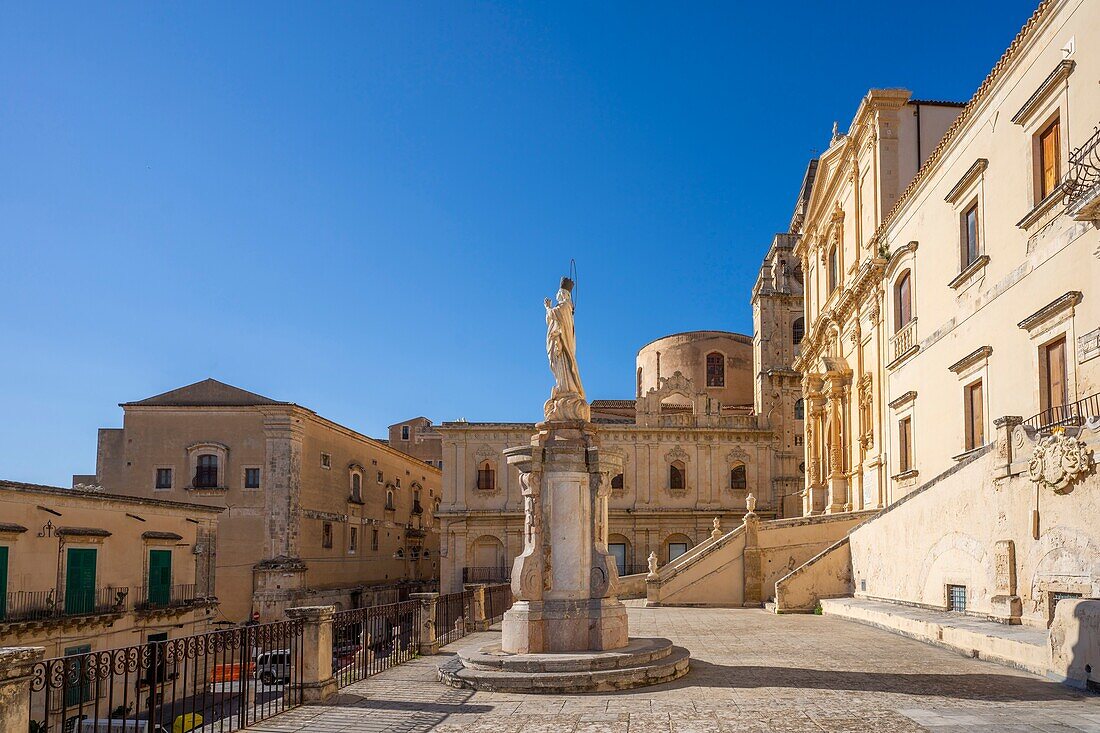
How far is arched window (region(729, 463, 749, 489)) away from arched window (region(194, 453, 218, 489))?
2333 centimetres

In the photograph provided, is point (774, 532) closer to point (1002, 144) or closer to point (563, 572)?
point (1002, 144)

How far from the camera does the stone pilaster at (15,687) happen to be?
250 inches

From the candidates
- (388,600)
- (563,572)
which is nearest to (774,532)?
(563,572)

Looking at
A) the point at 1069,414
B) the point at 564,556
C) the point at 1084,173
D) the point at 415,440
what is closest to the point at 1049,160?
the point at 1084,173

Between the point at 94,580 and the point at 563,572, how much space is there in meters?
19.1

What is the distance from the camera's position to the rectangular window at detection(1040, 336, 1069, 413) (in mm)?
17297

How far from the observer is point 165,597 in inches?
1179


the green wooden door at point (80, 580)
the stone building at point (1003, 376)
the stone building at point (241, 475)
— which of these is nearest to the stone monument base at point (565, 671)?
the stone building at point (1003, 376)

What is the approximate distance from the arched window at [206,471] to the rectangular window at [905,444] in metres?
27.0

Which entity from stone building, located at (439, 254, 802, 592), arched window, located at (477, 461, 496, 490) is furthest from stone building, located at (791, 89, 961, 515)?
arched window, located at (477, 461, 496, 490)

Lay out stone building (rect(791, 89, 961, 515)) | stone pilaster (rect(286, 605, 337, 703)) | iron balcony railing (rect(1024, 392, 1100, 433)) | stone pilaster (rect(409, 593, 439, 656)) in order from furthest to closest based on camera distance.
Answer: stone building (rect(791, 89, 961, 515))
stone pilaster (rect(409, 593, 439, 656))
iron balcony railing (rect(1024, 392, 1100, 433))
stone pilaster (rect(286, 605, 337, 703))

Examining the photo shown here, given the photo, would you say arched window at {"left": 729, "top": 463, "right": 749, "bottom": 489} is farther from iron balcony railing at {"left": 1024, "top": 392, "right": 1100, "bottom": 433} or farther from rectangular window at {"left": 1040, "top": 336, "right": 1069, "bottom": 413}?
iron balcony railing at {"left": 1024, "top": 392, "right": 1100, "bottom": 433}

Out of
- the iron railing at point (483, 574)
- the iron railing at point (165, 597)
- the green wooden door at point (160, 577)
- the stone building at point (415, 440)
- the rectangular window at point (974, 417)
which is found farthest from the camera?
the stone building at point (415, 440)

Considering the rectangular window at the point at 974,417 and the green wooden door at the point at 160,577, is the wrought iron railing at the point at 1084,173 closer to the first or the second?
the rectangular window at the point at 974,417
